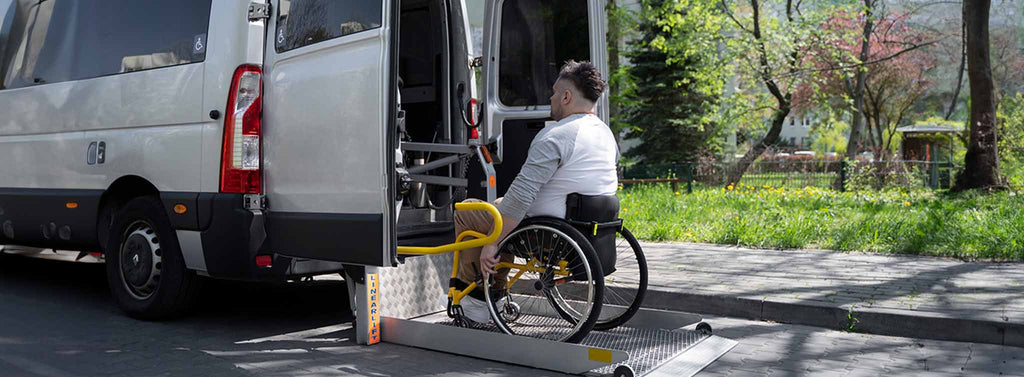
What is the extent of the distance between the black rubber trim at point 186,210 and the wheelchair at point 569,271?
161 centimetres

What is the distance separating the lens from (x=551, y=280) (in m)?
4.63

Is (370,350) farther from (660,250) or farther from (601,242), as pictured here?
(660,250)

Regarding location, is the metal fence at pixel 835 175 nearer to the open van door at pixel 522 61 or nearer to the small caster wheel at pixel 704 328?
the open van door at pixel 522 61

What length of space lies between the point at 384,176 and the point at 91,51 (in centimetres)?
282

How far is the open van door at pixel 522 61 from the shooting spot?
21.2 ft

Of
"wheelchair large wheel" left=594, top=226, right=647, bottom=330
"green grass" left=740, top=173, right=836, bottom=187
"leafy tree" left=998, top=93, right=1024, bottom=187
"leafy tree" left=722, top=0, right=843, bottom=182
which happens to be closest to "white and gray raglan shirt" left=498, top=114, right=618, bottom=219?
→ "wheelchair large wheel" left=594, top=226, right=647, bottom=330

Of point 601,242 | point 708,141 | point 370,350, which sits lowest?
point 370,350

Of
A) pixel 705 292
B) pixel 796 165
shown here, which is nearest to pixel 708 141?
pixel 796 165

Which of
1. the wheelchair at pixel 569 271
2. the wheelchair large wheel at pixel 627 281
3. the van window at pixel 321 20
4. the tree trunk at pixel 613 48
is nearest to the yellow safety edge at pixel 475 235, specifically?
the wheelchair at pixel 569 271

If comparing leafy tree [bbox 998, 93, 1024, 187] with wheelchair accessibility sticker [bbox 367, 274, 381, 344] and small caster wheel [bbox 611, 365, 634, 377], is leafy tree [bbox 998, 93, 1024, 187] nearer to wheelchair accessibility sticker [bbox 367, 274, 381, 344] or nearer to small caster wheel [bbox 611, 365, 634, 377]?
small caster wheel [bbox 611, 365, 634, 377]

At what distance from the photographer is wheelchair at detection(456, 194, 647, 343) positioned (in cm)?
443

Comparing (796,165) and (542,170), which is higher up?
(796,165)

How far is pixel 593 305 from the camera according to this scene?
4.39m

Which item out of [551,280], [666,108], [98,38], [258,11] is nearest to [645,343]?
[551,280]
